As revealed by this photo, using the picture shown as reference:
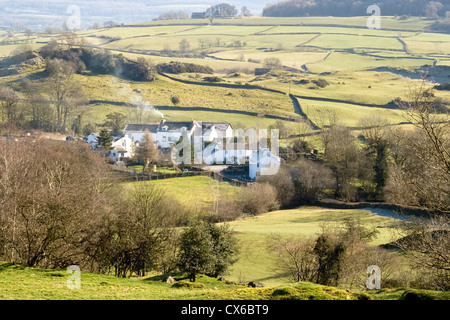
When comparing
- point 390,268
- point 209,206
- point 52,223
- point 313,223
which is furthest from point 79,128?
point 390,268

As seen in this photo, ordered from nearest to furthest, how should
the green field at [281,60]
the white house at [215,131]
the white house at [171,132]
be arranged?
the white house at [171,132], the white house at [215,131], the green field at [281,60]

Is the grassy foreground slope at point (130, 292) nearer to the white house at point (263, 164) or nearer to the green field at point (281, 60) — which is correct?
the white house at point (263, 164)

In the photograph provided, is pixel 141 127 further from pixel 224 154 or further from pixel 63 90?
pixel 63 90

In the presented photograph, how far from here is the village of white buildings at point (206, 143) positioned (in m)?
64.2

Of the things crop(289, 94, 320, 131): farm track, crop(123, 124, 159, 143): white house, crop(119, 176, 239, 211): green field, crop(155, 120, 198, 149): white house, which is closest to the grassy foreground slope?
crop(119, 176, 239, 211): green field

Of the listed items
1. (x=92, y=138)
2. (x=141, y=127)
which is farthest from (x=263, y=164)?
(x=92, y=138)

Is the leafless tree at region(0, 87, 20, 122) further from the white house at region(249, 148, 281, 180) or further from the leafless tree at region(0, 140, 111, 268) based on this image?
the leafless tree at region(0, 140, 111, 268)

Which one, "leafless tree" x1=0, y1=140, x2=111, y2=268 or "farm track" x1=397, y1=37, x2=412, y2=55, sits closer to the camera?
"leafless tree" x1=0, y1=140, x2=111, y2=268

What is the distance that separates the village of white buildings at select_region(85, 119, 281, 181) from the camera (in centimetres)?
6415

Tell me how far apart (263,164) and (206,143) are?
1610cm

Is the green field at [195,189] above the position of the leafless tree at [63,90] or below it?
below

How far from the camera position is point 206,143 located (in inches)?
2943

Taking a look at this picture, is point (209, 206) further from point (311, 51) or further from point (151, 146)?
point (311, 51)

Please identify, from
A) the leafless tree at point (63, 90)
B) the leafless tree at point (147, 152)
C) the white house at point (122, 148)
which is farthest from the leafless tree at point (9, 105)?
the leafless tree at point (147, 152)
